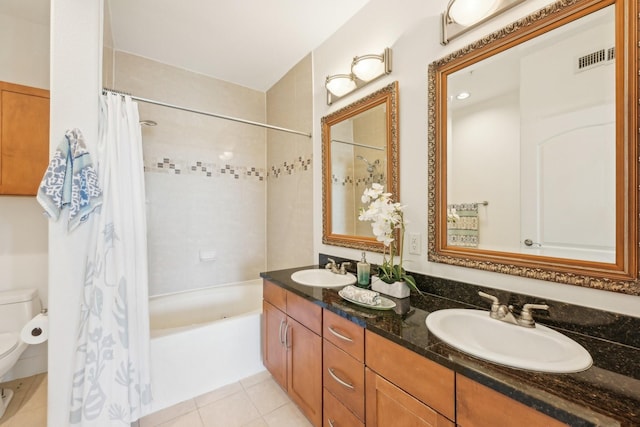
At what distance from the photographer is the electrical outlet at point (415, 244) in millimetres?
1422

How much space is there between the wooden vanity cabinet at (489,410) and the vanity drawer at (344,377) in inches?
16.7

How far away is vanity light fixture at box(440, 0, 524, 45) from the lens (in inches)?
43.6

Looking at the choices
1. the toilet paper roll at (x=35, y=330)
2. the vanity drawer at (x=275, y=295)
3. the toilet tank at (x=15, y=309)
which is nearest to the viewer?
the toilet paper roll at (x=35, y=330)

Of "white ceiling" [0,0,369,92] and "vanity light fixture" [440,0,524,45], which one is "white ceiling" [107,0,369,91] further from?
"vanity light fixture" [440,0,524,45]

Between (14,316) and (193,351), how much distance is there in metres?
1.31

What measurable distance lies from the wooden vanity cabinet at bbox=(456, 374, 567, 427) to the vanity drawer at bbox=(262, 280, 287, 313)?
1.09m

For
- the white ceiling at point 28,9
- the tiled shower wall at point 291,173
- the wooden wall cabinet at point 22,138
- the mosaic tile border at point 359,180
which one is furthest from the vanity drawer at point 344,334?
the white ceiling at point 28,9

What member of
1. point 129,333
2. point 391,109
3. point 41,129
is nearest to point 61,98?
point 41,129

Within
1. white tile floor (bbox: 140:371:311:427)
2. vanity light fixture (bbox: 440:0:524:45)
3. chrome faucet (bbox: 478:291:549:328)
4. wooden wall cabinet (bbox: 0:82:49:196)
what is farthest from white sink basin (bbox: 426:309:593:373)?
wooden wall cabinet (bbox: 0:82:49:196)

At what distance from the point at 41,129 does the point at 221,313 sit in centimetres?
205

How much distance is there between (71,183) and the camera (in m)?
1.22

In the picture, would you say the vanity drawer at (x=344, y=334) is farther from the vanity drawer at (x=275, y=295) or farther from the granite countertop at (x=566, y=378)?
the vanity drawer at (x=275, y=295)

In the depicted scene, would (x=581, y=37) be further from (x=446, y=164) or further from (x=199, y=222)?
(x=199, y=222)

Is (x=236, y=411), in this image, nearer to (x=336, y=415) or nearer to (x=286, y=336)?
(x=286, y=336)
